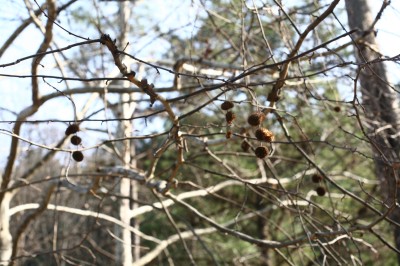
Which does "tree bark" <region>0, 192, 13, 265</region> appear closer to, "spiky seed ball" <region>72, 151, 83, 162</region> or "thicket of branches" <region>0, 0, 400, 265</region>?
"thicket of branches" <region>0, 0, 400, 265</region>

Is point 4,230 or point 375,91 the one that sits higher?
point 375,91

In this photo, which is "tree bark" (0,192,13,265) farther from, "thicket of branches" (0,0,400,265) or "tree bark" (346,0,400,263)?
"tree bark" (346,0,400,263)

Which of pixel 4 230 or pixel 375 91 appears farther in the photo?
pixel 4 230

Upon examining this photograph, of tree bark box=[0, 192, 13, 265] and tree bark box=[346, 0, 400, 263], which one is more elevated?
tree bark box=[346, 0, 400, 263]

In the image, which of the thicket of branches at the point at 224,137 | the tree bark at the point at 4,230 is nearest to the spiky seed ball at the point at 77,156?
the thicket of branches at the point at 224,137

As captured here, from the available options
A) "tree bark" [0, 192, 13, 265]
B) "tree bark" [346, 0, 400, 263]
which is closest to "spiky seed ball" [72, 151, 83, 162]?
"tree bark" [0, 192, 13, 265]

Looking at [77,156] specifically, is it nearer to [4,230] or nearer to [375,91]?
[4,230]

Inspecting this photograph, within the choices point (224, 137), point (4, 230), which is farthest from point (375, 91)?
point (4, 230)

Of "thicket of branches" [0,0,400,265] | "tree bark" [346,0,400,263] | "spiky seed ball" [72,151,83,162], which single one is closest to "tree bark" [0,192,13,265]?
"thicket of branches" [0,0,400,265]

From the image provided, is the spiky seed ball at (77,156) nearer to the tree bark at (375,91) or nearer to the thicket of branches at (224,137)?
the thicket of branches at (224,137)

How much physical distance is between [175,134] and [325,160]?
665 cm

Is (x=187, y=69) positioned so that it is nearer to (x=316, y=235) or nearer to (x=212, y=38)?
(x=212, y=38)

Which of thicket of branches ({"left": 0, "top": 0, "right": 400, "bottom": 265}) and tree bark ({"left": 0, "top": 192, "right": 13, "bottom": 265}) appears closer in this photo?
thicket of branches ({"left": 0, "top": 0, "right": 400, "bottom": 265})

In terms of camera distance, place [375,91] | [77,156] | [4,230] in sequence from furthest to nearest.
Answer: [4,230], [375,91], [77,156]
